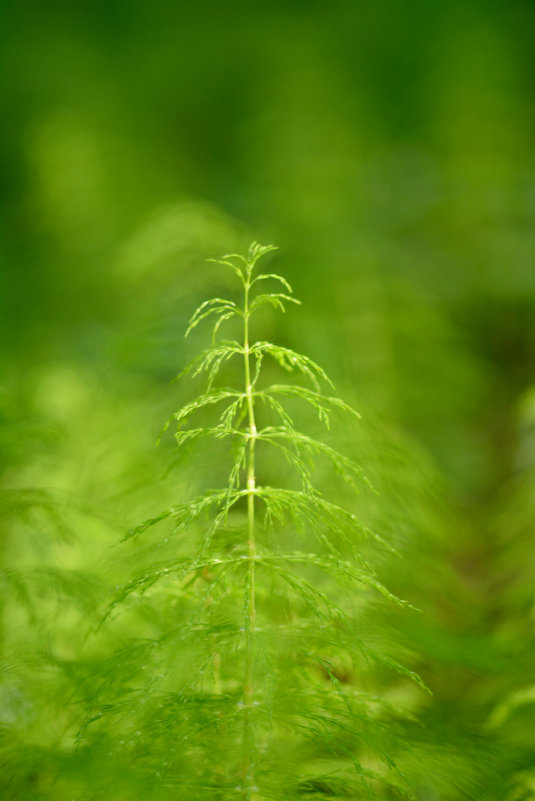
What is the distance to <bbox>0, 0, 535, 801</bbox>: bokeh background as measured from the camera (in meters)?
0.82

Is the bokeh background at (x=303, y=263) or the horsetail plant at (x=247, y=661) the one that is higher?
the bokeh background at (x=303, y=263)

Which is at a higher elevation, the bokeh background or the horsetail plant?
the bokeh background

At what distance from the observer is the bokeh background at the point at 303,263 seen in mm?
821

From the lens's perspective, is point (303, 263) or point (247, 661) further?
point (303, 263)

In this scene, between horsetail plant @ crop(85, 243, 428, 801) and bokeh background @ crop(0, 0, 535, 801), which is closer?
horsetail plant @ crop(85, 243, 428, 801)

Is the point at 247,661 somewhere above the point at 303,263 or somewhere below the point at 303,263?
below

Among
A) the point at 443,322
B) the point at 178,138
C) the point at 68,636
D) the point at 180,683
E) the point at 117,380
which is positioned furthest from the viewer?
the point at 443,322

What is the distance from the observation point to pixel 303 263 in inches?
50.3

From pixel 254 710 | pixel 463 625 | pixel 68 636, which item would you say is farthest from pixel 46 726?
pixel 463 625

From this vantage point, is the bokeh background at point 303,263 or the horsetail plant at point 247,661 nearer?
the horsetail plant at point 247,661

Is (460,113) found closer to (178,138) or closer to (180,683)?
(178,138)

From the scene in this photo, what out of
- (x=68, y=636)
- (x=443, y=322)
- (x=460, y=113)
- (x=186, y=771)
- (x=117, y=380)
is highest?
(x=443, y=322)

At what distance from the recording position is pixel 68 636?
118 centimetres

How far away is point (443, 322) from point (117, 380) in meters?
0.75
